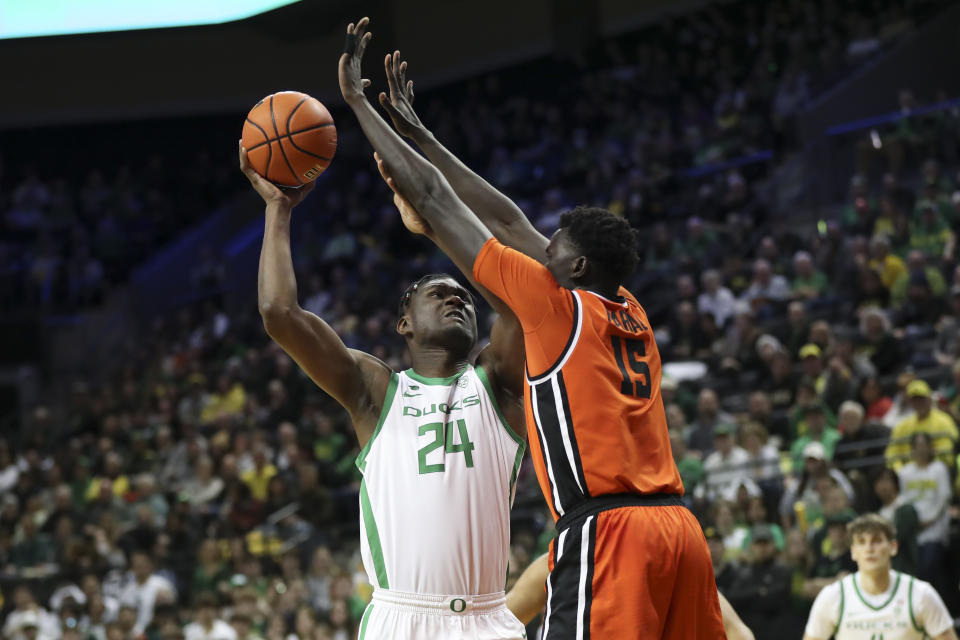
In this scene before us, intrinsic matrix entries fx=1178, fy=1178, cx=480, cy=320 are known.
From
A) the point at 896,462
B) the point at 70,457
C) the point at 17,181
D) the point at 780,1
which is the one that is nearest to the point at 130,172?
the point at 17,181

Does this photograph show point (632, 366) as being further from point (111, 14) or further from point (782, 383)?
point (111, 14)

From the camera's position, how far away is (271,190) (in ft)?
12.9

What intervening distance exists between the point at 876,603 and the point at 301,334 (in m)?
4.05

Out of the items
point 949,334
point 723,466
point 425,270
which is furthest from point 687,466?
point 425,270

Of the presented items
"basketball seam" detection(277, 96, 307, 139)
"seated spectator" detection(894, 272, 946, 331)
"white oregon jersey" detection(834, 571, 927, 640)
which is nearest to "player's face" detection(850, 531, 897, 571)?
"white oregon jersey" detection(834, 571, 927, 640)

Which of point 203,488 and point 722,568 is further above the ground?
point 203,488

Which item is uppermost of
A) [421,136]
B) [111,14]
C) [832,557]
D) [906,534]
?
[111,14]

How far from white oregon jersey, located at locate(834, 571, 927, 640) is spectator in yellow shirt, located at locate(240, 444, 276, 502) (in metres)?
6.64

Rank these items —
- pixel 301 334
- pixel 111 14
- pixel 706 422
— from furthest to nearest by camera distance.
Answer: pixel 111 14, pixel 706 422, pixel 301 334

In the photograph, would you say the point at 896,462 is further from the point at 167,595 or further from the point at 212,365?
the point at 212,365

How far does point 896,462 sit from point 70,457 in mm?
9523

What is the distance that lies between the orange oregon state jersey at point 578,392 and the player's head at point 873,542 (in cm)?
332

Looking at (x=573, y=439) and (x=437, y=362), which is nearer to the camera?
(x=573, y=439)

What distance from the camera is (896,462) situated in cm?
801
